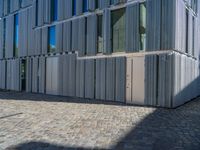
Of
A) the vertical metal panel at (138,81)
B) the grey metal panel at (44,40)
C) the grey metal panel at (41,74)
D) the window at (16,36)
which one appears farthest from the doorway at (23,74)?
the vertical metal panel at (138,81)

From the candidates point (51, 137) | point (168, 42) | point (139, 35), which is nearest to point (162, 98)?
point (168, 42)

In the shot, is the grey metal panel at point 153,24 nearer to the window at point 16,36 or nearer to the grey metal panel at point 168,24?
the grey metal panel at point 168,24

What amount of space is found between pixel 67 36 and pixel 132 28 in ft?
17.6

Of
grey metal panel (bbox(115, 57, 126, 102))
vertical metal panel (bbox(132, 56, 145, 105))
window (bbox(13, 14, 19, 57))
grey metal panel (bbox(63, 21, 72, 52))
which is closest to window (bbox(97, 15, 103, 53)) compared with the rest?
grey metal panel (bbox(115, 57, 126, 102))

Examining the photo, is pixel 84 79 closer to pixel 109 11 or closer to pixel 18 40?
Result: pixel 109 11

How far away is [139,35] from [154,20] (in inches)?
42.6

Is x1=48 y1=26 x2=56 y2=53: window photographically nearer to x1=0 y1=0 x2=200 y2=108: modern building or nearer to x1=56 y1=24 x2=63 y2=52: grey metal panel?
x1=0 y1=0 x2=200 y2=108: modern building

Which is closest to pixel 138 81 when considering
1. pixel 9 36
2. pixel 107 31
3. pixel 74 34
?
pixel 107 31

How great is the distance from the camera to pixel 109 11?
14812 millimetres

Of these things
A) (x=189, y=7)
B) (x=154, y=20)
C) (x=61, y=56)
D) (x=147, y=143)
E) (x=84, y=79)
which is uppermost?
(x=189, y=7)

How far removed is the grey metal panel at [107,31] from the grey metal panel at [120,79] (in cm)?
97

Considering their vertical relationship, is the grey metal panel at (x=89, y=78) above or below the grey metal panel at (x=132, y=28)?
below

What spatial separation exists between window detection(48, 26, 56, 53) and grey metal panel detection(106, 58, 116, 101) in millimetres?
5552

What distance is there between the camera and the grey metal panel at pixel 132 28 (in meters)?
13.3
